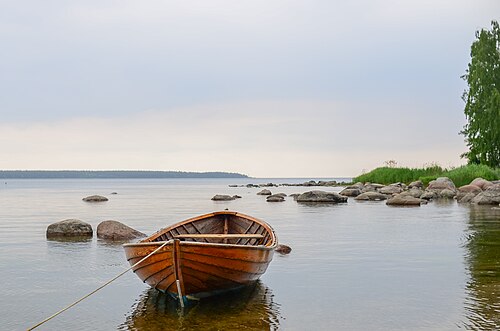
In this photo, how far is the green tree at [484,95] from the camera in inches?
2024

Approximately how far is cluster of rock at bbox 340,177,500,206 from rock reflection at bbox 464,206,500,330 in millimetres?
13844

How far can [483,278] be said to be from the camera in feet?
39.5

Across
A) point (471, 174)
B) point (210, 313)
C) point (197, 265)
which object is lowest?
point (210, 313)

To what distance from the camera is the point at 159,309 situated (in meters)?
9.79

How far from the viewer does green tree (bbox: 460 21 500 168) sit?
169 ft

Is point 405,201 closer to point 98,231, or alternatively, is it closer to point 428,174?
point 98,231

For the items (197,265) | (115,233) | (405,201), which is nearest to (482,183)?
(405,201)

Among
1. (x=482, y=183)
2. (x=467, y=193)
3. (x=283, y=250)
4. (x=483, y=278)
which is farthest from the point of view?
(x=482, y=183)

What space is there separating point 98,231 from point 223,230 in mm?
7479

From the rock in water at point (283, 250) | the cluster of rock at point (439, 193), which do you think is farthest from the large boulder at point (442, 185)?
the rock in water at point (283, 250)

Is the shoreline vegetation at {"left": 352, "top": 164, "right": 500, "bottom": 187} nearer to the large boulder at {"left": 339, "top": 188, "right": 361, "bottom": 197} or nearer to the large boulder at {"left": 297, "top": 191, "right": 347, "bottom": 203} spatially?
the large boulder at {"left": 339, "top": 188, "right": 361, "bottom": 197}

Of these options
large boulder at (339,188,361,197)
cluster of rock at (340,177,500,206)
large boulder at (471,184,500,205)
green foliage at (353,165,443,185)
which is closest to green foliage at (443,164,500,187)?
cluster of rock at (340,177,500,206)

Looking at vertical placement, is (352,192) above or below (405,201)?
above

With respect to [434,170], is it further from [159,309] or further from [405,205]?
[159,309]
